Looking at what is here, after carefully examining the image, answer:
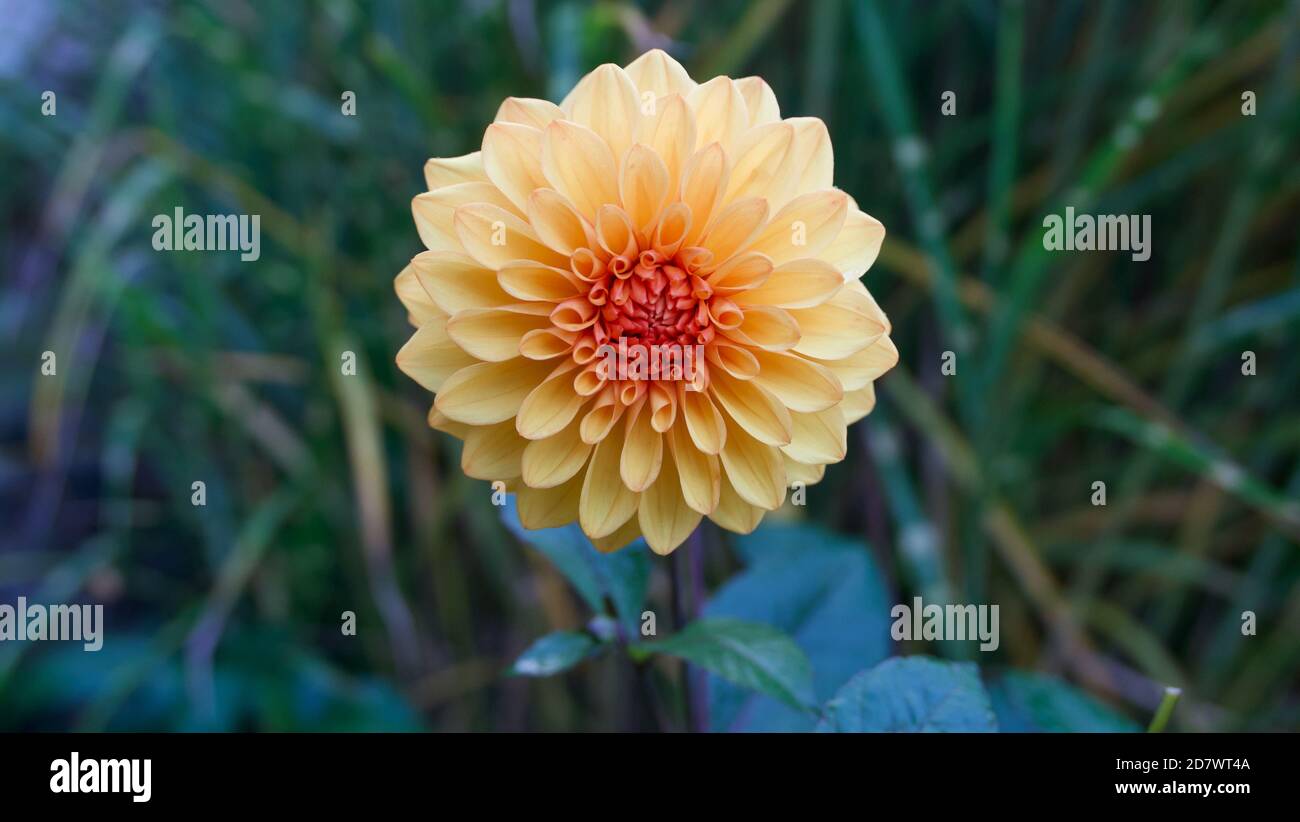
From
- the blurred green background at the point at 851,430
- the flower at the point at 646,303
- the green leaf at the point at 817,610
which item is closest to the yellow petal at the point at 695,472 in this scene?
the flower at the point at 646,303

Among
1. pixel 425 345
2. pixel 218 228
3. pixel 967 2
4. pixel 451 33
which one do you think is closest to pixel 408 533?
pixel 218 228

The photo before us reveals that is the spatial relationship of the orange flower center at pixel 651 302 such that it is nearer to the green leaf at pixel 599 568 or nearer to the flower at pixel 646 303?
the flower at pixel 646 303

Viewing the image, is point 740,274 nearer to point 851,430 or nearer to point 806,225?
point 806,225

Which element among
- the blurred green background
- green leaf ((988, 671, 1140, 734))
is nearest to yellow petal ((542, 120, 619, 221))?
green leaf ((988, 671, 1140, 734))

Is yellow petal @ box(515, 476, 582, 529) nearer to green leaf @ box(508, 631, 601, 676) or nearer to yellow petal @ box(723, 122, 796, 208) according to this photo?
green leaf @ box(508, 631, 601, 676)

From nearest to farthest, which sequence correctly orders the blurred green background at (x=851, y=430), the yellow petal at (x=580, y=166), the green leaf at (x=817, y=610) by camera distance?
the yellow petal at (x=580, y=166) → the green leaf at (x=817, y=610) → the blurred green background at (x=851, y=430)

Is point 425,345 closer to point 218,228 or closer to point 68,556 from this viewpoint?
point 218,228
